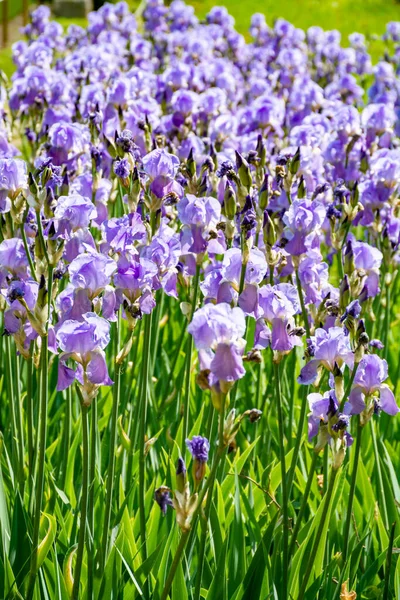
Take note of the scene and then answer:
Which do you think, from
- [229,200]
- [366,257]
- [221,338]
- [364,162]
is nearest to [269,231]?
[229,200]

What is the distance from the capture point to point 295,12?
56.3ft

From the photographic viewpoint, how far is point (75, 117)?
4.37m

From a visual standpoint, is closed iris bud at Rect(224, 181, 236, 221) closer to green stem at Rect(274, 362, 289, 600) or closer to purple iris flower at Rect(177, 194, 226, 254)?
purple iris flower at Rect(177, 194, 226, 254)

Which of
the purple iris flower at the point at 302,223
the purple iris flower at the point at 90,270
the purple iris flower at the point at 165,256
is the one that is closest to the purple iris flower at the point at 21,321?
the purple iris flower at the point at 90,270

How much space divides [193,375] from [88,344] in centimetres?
171

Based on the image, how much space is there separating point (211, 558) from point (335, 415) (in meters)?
0.77

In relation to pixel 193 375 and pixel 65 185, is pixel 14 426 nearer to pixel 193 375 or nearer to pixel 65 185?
pixel 65 185

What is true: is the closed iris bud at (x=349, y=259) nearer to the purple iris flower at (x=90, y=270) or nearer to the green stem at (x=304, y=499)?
the green stem at (x=304, y=499)

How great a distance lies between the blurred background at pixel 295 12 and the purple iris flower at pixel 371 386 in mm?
13558

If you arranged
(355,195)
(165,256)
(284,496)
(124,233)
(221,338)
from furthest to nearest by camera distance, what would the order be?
(355,195)
(165,256)
(124,233)
(284,496)
(221,338)

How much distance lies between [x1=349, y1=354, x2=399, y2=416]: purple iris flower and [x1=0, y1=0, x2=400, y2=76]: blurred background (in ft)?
44.5

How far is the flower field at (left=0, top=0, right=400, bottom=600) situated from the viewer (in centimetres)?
190

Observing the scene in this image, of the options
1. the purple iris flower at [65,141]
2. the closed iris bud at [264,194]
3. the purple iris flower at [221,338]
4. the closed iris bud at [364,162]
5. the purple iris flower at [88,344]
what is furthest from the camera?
the closed iris bud at [364,162]

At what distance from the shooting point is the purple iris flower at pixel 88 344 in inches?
68.9
